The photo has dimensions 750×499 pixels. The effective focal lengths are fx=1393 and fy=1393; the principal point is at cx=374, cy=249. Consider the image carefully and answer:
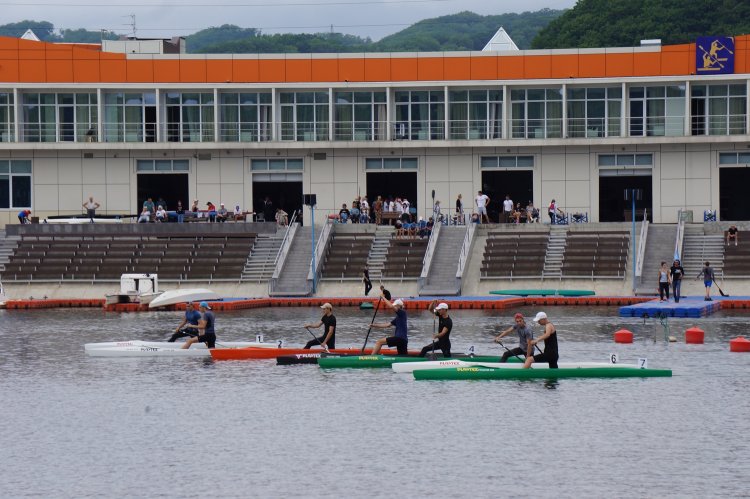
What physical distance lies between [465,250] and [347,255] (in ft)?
19.8

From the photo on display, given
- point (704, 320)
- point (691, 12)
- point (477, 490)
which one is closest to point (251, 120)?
point (704, 320)

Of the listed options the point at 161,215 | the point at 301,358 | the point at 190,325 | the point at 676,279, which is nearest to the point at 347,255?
the point at 161,215

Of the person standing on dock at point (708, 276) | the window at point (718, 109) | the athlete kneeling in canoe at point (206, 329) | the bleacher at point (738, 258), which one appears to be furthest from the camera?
the window at point (718, 109)

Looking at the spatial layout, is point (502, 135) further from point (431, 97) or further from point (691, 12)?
point (691, 12)

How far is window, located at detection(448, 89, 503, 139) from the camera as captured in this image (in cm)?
7988

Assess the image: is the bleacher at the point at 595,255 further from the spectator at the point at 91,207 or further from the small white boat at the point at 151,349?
the small white boat at the point at 151,349

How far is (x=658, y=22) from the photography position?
475 feet

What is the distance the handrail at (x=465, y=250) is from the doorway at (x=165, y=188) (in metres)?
18.2

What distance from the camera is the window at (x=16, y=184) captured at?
266 feet

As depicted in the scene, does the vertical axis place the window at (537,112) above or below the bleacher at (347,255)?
above

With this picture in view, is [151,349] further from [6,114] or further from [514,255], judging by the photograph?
[6,114]

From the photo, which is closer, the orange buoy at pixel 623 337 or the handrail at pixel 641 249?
the orange buoy at pixel 623 337

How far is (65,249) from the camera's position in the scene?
72375 mm

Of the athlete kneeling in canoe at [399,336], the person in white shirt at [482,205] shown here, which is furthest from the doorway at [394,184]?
the athlete kneeling in canoe at [399,336]
